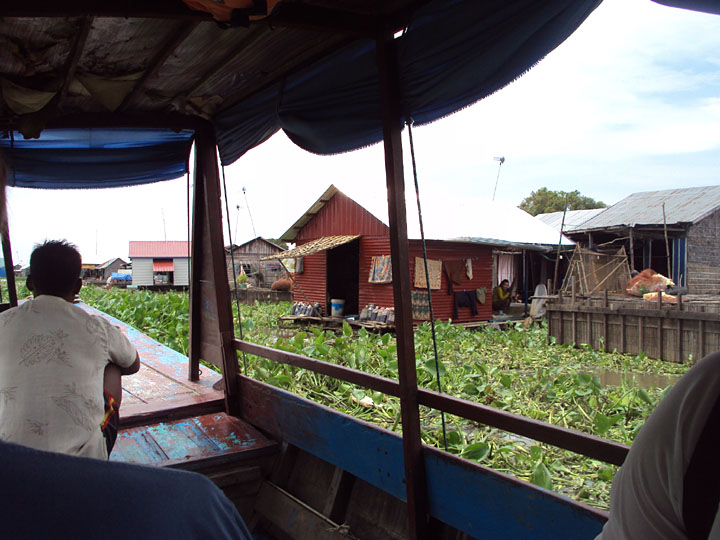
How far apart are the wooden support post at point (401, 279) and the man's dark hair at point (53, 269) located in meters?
1.41

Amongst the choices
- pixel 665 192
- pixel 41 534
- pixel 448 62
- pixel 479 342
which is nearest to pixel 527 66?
pixel 448 62

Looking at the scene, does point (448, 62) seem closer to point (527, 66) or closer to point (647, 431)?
point (527, 66)

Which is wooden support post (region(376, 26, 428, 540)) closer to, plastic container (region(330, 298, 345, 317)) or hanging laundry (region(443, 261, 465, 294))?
hanging laundry (region(443, 261, 465, 294))

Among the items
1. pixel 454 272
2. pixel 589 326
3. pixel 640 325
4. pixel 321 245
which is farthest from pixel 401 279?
pixel 454 272

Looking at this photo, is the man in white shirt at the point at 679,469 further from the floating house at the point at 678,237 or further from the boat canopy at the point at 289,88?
the floating house at the point at 678,237

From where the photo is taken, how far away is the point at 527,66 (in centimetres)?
217

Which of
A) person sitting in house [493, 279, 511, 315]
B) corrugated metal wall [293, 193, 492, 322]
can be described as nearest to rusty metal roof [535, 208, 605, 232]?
person sitting in house [493, 279, 511, 315]

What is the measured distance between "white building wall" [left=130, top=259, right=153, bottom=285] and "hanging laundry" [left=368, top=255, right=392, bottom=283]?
108ft

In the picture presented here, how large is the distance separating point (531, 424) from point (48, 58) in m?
3.16

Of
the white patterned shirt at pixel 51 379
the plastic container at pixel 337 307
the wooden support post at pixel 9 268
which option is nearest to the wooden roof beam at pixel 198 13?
the white patterned shirt at pixel 51 379

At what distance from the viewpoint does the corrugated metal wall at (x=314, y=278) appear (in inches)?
713

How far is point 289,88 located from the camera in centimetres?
336

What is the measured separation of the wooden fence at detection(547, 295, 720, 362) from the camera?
39.9ft

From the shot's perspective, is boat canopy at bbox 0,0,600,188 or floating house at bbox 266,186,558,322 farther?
floating house at bbox 266,186,558,322
